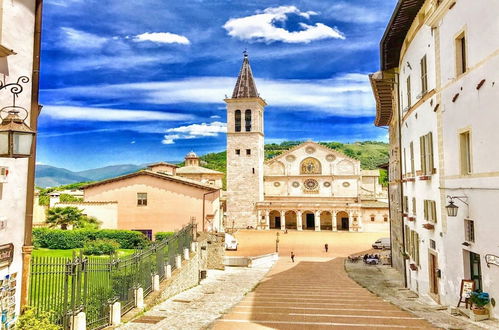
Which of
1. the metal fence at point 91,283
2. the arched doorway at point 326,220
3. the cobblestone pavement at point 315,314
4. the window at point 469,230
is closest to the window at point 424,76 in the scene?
the window at point 469,230

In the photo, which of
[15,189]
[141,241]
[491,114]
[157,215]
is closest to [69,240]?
[141,241]

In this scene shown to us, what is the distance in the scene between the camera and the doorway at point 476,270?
396 inches

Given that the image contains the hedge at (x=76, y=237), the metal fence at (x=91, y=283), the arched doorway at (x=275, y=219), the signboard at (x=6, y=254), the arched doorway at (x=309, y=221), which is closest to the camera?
the signboard at (x=6, y=254)

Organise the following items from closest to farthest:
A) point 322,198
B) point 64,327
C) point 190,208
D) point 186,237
→ 1. point 64,327
2. point 186,237
3. point 190,208
4. point 322,198

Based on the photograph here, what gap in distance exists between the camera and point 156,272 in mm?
14523

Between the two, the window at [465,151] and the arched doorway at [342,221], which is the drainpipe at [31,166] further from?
the arched doorway at [342,221]

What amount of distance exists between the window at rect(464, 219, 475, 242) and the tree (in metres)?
23.8

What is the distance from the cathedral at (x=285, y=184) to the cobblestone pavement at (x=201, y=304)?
1203 inches

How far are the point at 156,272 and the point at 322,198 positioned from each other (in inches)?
1756

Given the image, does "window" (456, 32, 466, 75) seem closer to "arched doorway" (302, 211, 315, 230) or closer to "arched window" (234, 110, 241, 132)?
"arched doorway" (302, 211, 315, 230)

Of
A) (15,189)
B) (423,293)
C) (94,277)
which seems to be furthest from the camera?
(423,293)

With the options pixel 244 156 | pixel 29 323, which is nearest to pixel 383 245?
pixel 244 156

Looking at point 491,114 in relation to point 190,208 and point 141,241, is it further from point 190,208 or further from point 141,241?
point 190,208

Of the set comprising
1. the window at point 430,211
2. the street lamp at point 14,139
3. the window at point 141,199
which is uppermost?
the street lamp at point 14,139
